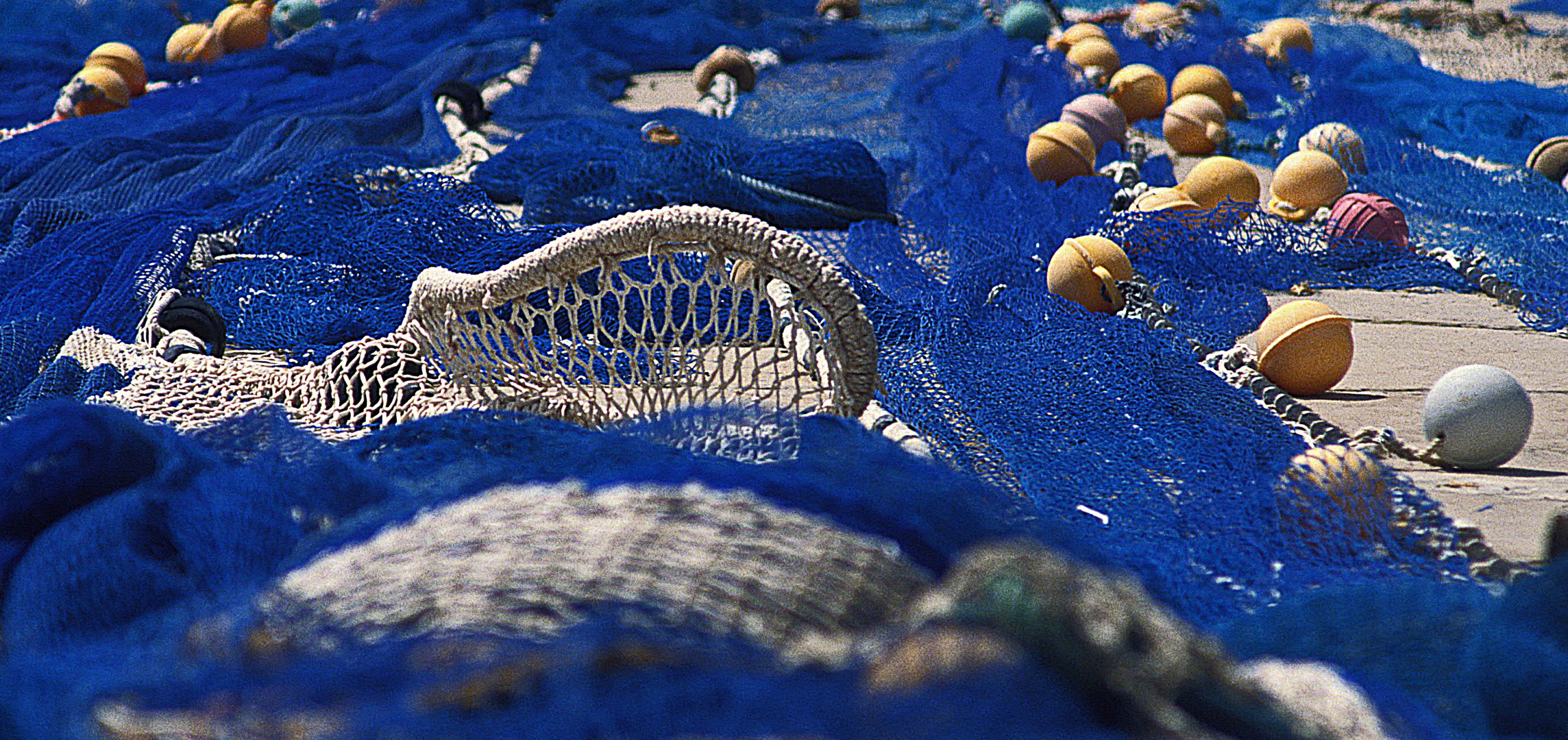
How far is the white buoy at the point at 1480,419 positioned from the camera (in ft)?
9.93

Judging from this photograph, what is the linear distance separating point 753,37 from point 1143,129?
3.15m

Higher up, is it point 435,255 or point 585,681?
point 435,255

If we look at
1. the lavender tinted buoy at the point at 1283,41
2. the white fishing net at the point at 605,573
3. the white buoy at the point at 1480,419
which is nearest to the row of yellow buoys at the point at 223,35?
the lavender tinted buoy at the point at 1283,41

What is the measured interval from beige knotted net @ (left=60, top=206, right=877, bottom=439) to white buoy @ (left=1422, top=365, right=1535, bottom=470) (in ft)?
4.96

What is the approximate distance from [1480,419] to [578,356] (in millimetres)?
2105

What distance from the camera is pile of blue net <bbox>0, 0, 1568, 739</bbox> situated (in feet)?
3.47

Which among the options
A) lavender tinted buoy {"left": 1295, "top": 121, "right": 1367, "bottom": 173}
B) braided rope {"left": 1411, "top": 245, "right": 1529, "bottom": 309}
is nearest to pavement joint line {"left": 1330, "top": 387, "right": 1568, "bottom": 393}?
braided rope {"left": 1411, "top": 245, "right": 1529, "bottom": 309}

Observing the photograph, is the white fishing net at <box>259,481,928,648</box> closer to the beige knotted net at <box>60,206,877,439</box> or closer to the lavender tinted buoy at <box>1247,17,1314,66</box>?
the beige knotted net at <box>60,206,877,439</box>

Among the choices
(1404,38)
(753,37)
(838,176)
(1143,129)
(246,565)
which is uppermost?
(1404,38)

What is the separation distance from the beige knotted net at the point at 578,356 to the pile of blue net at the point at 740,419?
28 cm

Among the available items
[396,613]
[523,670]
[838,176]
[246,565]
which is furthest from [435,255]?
[523,670]

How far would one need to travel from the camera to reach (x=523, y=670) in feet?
3.38

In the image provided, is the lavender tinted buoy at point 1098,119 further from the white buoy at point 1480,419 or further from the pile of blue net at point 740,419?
the white buoy at point 1480,419

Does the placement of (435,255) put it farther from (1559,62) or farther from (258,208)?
(1559,62)
